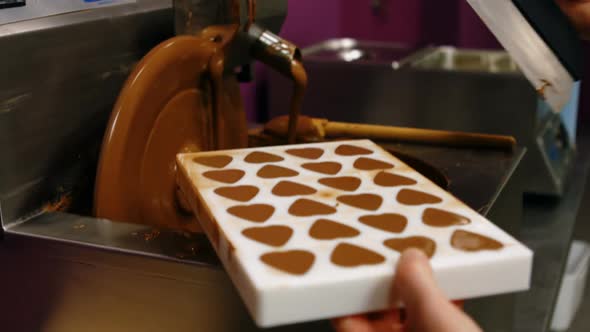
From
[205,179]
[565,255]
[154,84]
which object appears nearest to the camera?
[205,179]

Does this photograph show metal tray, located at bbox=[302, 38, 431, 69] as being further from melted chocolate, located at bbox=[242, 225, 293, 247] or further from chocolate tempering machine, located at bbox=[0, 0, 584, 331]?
melted chocolate, located at bbox=[242, 225, 293, 247]

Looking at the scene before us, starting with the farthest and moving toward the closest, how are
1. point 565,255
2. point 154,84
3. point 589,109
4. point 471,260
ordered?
1. point 589,109
2. point 565,255
3. point 154,84
4. point 471,260

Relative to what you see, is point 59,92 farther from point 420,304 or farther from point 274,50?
point 420,304

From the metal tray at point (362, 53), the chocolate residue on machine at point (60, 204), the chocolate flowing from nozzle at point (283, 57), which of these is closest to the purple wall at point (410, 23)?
the metal tray at point (362, 53)

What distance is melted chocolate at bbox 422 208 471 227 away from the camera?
0.60 meters

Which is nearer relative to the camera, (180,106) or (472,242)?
(472,242)

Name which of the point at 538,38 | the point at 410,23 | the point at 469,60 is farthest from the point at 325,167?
the point at 410,23

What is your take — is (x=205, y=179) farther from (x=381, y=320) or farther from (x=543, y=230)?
A: (x=543, y=230)

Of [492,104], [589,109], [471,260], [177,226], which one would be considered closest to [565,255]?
[492,104]

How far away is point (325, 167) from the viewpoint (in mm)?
753

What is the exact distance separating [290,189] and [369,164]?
128 millimetres

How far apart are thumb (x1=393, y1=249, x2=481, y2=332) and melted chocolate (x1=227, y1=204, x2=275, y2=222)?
150mm

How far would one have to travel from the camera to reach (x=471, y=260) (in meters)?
0.53

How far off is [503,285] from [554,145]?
158 cm
